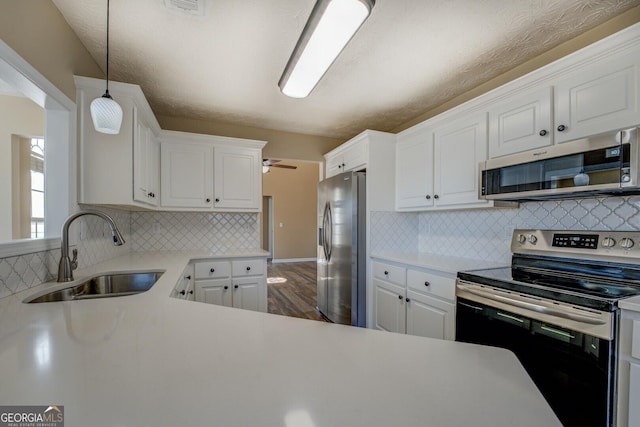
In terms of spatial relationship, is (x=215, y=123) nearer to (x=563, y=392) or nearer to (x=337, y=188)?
(x=337, y=188)

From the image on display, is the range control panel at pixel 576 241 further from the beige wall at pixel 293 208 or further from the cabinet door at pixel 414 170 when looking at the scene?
the beige wall at pixel 293 208

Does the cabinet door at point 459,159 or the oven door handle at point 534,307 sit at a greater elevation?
the cabinet door at point 459,159

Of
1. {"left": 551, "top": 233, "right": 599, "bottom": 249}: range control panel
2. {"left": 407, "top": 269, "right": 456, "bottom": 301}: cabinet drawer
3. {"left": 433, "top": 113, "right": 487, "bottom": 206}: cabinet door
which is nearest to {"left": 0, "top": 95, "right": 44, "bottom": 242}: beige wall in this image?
{"left": 407, "top": 269, "right": 456, "bottom": 301}: cabinet drawer

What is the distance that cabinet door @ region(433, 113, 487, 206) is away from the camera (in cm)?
211

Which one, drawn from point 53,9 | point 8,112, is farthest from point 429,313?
point 8,112

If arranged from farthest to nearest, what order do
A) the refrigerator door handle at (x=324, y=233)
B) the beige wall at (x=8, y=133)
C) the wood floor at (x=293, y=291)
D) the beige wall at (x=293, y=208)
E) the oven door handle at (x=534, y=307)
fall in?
the beige wall at (x=293, y=208)
the wood floor at (x=293, y=291)
the refrigerator door handle at (x=324, y=233)
the beige wall at (x=8, y=133)
the oven door handle at (x=534, y=307)

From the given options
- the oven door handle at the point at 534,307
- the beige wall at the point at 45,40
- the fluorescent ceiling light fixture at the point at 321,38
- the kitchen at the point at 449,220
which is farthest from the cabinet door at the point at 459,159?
the beige wall at the point at 45,40

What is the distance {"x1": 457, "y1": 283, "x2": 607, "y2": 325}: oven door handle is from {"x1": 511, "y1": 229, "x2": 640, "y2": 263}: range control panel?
576 millimetres

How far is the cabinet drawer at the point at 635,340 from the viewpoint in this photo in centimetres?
109

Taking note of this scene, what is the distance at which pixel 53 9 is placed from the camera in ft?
4.84

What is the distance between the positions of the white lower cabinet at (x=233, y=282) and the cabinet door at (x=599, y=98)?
8.51 ft

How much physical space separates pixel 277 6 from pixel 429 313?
7.41 feet

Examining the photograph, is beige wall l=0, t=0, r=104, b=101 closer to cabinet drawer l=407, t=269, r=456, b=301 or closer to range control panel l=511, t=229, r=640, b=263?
cabinet drawer l=407, t=269, r=456, b=301

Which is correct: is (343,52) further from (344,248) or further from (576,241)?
(576,241)
